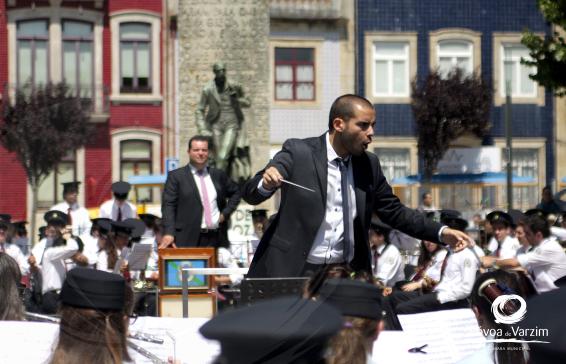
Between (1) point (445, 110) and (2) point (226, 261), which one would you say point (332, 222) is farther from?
(1) point (445, 110)

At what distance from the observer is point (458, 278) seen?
12.0m

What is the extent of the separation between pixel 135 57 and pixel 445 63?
9.96 meters

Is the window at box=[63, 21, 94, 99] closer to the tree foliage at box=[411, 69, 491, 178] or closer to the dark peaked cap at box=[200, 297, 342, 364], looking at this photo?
the tree foliage at box=[411, 69, 491, 178]

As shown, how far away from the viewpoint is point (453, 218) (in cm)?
1428

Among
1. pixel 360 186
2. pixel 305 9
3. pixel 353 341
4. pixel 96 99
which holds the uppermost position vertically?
pixel 305 9

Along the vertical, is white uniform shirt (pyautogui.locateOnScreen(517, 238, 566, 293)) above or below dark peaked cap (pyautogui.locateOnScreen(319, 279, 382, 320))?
below

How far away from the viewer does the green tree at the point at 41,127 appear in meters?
36.6

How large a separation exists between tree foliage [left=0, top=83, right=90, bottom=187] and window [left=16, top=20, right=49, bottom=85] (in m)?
1.80

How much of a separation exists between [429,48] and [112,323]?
39745 millimetres

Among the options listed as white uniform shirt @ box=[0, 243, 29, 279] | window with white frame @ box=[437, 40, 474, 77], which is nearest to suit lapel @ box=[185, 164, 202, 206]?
white uniform shirt @ box=[0, 243, 29, 279]

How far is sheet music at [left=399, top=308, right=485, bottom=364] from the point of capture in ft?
22.5

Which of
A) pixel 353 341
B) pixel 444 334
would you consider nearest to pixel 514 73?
pixel 444 334

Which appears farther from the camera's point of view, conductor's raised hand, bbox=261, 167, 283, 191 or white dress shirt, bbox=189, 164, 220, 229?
white dress shirt, bbox=189, 164, 220, 229

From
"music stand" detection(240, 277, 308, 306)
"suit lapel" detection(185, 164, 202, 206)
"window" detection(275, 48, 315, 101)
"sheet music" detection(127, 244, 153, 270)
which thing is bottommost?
"sheet music" detection(127, 244, 153, 270)
